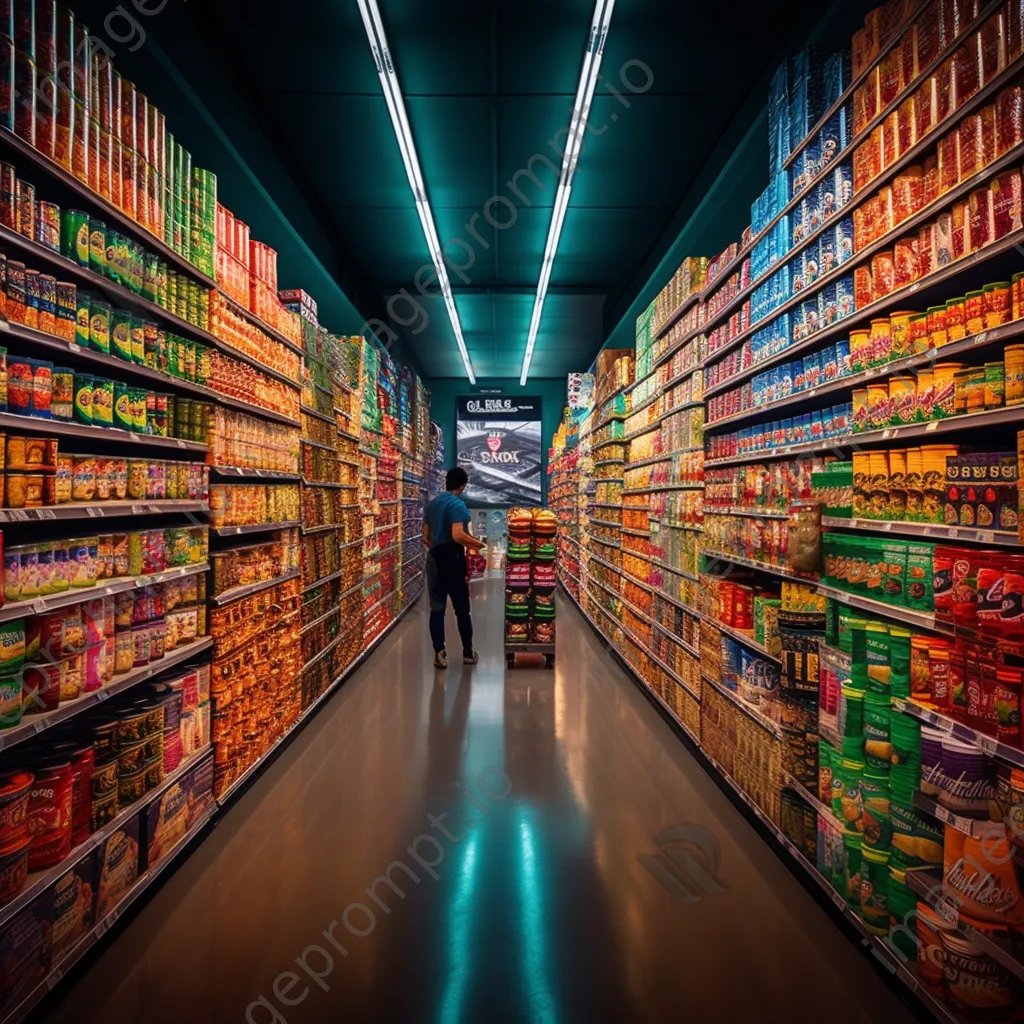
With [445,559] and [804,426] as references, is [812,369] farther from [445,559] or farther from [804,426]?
[445,559]

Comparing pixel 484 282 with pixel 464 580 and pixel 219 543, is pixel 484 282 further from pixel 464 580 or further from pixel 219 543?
pixel 219 543

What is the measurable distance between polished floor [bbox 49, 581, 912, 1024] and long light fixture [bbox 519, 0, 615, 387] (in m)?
4.46

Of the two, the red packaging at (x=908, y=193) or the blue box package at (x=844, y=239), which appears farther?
the blue box package at (x=844, y=239)

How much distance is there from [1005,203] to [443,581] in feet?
18.1

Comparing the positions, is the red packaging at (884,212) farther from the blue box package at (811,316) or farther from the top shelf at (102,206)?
the top shelf at (102,206)

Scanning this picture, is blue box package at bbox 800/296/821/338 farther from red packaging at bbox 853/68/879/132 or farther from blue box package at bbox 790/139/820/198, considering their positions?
red packaging at bbox 853/68/879/132

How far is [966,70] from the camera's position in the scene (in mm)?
1974

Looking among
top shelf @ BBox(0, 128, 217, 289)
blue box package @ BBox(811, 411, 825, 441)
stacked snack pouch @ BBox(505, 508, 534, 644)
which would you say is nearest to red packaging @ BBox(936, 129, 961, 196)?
blue box package @ BBox(811, 411, 825, 441)

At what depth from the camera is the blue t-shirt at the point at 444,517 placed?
6578mm

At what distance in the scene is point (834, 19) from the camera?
3176 mm

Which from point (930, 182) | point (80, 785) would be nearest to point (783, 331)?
point (930, 182)

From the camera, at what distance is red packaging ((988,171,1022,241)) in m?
1.77

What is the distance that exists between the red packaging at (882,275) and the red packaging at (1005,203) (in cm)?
47

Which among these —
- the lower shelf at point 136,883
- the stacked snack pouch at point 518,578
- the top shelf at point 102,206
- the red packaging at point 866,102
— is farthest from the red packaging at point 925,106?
the stacked snack pouch at point 518,578
